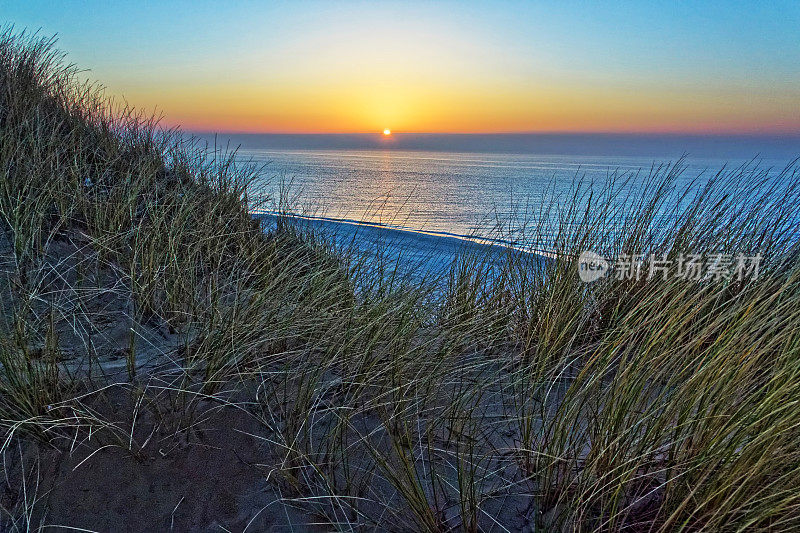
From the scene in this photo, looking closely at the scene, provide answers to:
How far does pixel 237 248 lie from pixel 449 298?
1598 mm

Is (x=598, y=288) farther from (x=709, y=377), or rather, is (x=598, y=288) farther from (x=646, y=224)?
(x=709, y=377)

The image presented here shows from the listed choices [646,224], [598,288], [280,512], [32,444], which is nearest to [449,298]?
[598,288]

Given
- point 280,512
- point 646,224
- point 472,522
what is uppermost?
point 646,224

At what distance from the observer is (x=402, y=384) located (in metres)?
2.27

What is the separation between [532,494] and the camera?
181 cm

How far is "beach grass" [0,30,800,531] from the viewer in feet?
5.46
